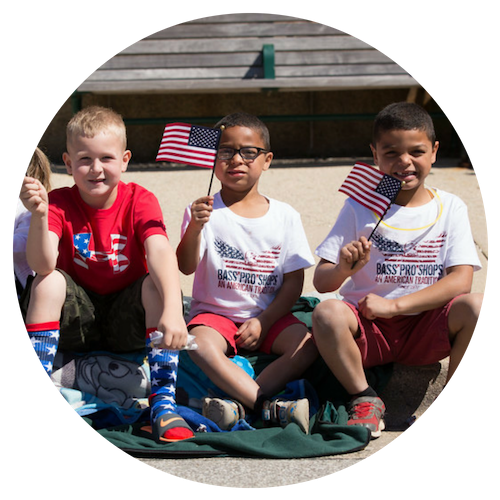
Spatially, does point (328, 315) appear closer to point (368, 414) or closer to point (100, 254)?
point (368, 414)

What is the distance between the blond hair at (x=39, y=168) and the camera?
10.9ft

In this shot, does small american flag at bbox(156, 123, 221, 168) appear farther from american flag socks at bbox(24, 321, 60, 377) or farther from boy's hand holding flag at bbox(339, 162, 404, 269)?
american flag socks at bbox(24, 321, 60, 377)

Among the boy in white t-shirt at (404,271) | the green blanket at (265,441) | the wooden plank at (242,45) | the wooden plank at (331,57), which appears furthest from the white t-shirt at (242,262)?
the wooden plank at (242,45)

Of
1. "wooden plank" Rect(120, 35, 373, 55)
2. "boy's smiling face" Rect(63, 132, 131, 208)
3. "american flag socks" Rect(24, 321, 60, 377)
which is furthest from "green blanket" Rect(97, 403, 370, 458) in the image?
"wooden plank" Rect(120, 35, 373, 55)

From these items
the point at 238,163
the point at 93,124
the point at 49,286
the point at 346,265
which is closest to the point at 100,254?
the point at 49,286

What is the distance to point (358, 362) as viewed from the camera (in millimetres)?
2857

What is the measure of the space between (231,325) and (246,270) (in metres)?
0.27

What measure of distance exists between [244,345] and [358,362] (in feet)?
1.71

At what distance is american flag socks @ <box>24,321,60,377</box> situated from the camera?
9.00ft

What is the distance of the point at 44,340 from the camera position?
2.76 metres

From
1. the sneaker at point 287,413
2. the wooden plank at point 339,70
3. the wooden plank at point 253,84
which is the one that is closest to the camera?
the sneaker at point 287,413

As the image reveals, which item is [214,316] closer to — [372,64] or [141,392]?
[141,392]

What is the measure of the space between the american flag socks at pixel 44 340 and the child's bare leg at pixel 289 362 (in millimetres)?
882

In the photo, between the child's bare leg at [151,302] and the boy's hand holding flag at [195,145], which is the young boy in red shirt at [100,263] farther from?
the boy's hand holding flag at [195,145]
